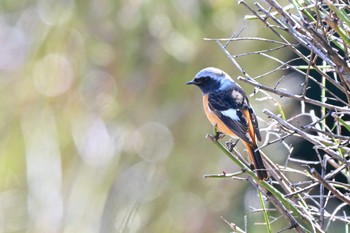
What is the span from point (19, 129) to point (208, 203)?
122cm

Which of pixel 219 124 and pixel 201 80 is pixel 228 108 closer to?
pixel 219 124

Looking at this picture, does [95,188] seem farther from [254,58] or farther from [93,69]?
[254,58]

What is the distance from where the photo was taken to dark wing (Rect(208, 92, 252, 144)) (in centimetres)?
208

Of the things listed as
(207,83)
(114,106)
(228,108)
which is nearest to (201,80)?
(207,83)

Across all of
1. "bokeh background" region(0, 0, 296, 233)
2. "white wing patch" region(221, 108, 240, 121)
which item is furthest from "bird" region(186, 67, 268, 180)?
"bokeh background" region(0, 0, 296, 233)

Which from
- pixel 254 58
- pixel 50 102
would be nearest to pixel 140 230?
pixel 50 102

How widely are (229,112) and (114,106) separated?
237cm

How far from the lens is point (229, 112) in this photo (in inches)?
87.3

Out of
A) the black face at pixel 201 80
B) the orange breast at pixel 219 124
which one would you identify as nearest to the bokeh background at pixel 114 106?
the black face at pixel 201 80

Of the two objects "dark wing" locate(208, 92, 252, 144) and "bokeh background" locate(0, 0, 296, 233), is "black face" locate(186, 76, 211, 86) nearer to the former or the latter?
"dark wing" locate(208, 92, 252, 144)

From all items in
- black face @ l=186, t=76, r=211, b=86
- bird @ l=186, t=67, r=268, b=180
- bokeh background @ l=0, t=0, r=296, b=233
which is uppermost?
bird @ l=186, t=67, r=268, b=180

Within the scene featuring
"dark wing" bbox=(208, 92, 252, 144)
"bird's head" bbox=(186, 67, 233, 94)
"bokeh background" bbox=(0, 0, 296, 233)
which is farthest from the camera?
"bokeh background" bbox=(0, 0, 296, 233)

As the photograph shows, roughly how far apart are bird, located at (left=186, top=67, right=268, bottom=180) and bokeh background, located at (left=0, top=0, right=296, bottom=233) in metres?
1.74

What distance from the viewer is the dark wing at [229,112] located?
81.9 inches
